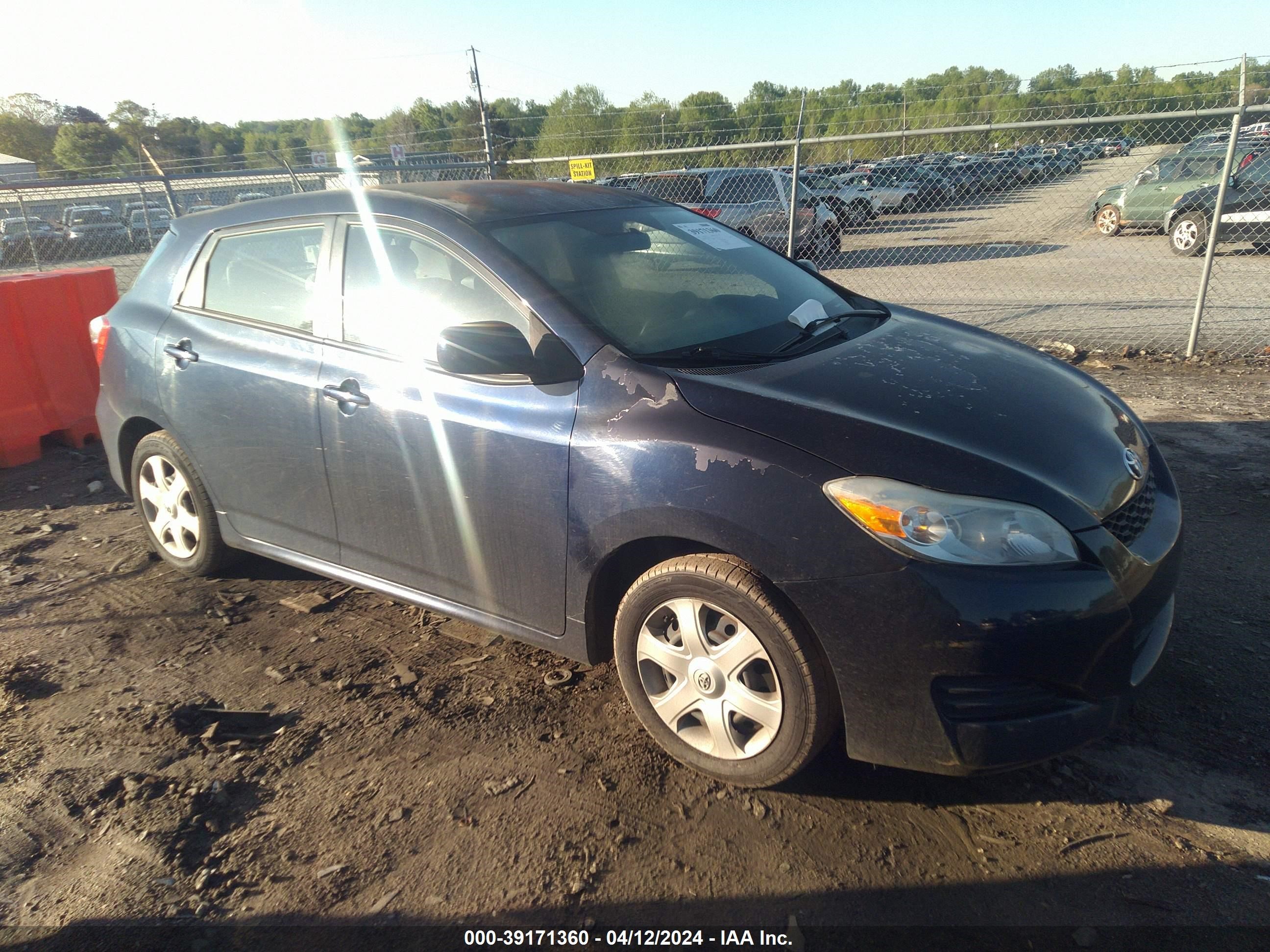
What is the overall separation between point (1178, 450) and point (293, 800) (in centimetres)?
531

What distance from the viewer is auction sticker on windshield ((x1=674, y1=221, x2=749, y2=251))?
3879 millimetres

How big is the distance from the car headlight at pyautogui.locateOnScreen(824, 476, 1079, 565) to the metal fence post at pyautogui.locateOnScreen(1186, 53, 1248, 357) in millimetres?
5966

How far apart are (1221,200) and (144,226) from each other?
19.5 metres

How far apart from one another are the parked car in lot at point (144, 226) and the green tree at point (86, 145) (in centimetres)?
2804

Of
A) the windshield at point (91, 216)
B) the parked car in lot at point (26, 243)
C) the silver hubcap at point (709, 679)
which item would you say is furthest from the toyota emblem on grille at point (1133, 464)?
the windshield at point (91, 216)

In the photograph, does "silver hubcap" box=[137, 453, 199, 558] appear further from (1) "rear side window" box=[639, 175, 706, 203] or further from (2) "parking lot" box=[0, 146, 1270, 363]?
(1) "rear side window" box=[639, 175, 706, 203]

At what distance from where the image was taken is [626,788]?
2770mm

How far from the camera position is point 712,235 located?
3977 mm

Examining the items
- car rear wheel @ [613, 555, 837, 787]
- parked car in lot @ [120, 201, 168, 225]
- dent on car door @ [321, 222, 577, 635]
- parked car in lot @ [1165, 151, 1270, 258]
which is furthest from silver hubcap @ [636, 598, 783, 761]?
parked car in lot @ [120, 201, 168, 225]

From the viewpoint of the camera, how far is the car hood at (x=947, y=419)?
95.9 inches

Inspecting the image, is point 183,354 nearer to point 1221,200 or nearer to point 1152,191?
point 1221,200

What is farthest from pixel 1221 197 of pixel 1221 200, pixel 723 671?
pixel 723 671

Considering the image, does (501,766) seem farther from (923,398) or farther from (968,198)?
(968,198)

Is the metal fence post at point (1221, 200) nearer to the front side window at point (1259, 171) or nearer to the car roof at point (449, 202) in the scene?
the car roof at point (449, 202)
